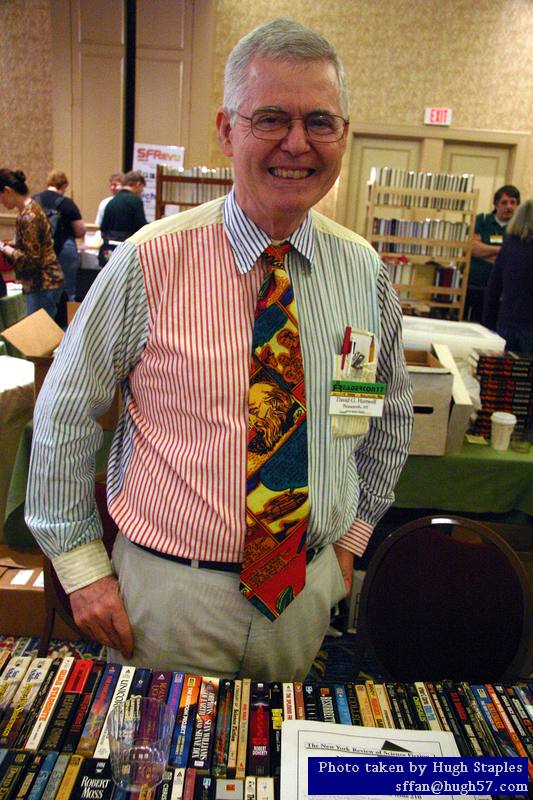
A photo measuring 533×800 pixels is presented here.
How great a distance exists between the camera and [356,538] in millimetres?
1374

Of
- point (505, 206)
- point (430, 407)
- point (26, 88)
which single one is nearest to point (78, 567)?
point (430, 407)

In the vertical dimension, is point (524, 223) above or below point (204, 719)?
above

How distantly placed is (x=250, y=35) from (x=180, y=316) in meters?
0.46

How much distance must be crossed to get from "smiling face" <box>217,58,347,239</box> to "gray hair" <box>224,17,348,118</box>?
11 millimetres

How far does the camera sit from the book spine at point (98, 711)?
845 millimetres

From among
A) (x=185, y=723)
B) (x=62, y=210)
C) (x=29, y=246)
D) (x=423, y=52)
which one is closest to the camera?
(x=185, y=723)

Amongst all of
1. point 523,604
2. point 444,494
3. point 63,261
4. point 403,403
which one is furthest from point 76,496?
point 63,261

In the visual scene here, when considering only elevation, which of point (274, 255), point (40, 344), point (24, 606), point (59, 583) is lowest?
point (24, 606)

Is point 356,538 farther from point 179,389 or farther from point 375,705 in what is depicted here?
point 179,389

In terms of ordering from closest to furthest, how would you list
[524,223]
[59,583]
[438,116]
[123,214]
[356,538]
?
[356,538], [59,583], [524,223], [123,214], [438,116]

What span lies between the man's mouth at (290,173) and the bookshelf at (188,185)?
376cm

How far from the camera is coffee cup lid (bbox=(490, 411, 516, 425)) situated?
2.40 meters

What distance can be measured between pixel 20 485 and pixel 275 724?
1.74m

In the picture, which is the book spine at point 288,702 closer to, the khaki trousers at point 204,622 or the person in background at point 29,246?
the khaki trousers at point 204,622
